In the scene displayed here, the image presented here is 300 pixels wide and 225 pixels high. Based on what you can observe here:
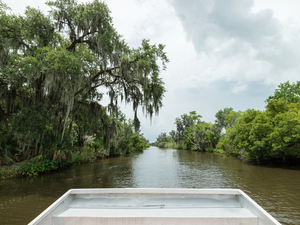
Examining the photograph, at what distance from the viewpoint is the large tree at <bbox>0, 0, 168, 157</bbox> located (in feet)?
30.1

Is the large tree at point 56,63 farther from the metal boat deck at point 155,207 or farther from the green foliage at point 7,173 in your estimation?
the metal boat deck at point 155,207

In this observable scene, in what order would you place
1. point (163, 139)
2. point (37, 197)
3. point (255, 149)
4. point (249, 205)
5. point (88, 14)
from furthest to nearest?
point (163, 139)
point (255, 149)
point (88, 14)
point (37, 197)
point (249, 205)

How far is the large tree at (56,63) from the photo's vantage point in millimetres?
9180

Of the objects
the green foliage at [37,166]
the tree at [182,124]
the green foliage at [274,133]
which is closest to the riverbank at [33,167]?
the green foliage at [37,166]

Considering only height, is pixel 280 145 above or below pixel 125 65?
below

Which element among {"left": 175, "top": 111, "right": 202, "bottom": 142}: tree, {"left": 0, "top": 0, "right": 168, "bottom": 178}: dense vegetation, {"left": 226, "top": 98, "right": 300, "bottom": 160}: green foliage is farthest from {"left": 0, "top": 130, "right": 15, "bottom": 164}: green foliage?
{"left": 175, "top": 111, "right": 202, "bottom": 142}: tree

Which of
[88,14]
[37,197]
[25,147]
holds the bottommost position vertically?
[37,197]

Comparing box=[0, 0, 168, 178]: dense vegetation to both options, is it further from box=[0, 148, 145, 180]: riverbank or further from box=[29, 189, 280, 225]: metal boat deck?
box=[29, 189, 280, 225]: metal boat deck

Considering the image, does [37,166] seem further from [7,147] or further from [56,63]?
[56,63]

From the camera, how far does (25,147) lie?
11.4 metres

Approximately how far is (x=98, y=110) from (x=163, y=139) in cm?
10290

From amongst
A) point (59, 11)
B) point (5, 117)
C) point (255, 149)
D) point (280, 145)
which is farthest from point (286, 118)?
point (5, 117)

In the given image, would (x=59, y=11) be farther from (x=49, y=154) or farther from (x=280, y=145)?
(x=280, y=145)

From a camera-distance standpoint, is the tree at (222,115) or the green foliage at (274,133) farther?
the tree at (222,115)
